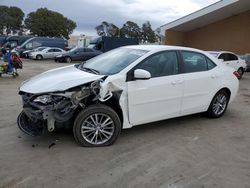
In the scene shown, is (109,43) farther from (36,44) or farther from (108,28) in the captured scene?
(108,28)

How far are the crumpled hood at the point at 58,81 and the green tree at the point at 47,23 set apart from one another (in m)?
63.2

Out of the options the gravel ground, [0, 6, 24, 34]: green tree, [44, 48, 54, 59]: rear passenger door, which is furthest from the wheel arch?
[0, 6, 24, 34]: green tree

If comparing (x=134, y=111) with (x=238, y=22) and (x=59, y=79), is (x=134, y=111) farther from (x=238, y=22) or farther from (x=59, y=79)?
(x=238, y=22)

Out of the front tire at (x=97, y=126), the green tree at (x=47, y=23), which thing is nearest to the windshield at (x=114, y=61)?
the front tire at (x=97, y=126)

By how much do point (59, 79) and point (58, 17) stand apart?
6589 centimetres

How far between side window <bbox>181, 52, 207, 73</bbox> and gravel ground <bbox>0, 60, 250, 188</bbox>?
1118 millimetres

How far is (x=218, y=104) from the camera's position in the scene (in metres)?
6.57

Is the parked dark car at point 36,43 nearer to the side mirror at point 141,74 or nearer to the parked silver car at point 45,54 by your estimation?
the parked silver car at point 45,54

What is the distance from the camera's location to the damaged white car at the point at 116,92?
4598 millimetres

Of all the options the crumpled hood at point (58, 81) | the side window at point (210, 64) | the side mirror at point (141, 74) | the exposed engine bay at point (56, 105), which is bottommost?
the exposed engine bay at point (56, 105)

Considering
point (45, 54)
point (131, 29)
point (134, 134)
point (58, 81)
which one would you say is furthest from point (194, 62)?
point (131, 29)

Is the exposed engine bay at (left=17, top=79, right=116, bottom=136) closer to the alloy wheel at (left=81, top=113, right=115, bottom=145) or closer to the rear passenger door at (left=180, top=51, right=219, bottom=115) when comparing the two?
the alloy wheel at (left=81, top=113, right=115, bottom=145)

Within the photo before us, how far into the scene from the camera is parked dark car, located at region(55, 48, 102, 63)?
27.4 metres

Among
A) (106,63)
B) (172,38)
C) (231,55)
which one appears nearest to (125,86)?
(106,63)
